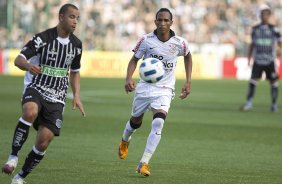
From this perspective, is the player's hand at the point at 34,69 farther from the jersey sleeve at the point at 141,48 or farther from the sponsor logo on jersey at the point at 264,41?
the sponsor logo on jersey at the point at 264,41

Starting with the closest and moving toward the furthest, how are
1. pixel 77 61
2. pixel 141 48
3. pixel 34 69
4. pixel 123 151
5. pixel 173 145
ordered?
pixel 34 69 → pixel 77 61 → pixel 141 48 → pixel 123 151 → pixel 173 145

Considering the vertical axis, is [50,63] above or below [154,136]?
above

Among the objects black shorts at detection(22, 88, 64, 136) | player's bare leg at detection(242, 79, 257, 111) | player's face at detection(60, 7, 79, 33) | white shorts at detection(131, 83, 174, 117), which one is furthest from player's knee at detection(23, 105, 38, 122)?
player's bare leg at detection(242, 79, 257, 111)

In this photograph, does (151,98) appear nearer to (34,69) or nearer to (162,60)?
(162,60)

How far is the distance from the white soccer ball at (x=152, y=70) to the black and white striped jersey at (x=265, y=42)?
11800mm

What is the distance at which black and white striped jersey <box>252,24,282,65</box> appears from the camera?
855 inches

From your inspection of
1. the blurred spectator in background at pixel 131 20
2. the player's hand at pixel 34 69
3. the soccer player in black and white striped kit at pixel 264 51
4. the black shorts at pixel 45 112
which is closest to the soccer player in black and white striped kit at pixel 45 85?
the black shorts at pixel 45 112

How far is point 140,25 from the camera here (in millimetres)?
38688

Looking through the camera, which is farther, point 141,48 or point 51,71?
point 141,48

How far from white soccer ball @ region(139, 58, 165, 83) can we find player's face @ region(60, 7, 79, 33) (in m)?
1.52

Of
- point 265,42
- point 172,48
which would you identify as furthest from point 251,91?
point 172,48

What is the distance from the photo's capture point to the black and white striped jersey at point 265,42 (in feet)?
71.3

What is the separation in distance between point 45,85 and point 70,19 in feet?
2.67

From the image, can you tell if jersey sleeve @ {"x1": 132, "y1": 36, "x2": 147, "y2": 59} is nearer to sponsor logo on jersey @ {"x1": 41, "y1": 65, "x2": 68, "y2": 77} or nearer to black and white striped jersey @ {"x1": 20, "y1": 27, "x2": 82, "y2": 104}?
black and white striped jersey @ {"x1": 20, "y1": 27, "x2": 82, "y2": 104}
